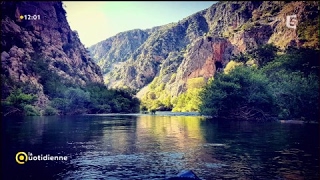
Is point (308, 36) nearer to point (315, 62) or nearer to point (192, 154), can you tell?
point (315, 62)

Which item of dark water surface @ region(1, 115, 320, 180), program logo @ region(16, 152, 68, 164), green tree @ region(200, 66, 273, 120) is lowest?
dark water surface @ region(1, 115, 320, 180)

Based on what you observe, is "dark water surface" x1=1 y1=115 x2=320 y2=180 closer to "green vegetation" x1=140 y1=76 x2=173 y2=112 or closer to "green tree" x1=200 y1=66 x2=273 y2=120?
"green tree" x1=200 y1=66 x2=273 y2=120

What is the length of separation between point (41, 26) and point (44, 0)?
1152cm

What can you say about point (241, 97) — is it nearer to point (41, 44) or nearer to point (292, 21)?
point (292, 21)

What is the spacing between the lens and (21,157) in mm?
19781

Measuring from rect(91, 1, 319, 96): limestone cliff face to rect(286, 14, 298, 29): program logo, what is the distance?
110 cm

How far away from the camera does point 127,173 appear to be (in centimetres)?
1639

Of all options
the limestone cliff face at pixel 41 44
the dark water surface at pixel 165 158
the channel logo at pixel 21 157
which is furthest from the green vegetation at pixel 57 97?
the channel logo at pixel 21 157

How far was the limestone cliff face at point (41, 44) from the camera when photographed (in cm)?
8606

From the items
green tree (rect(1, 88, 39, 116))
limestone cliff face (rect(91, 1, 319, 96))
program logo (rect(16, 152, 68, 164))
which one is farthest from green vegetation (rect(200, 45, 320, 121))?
program logo (rect(16, 152, 68, 164))

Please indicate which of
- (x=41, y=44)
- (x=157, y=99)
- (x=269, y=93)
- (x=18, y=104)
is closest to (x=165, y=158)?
(x=269, y=93)

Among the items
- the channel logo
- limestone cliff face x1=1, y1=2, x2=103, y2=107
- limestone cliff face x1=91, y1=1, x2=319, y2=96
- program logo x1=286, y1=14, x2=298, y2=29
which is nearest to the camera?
the channel logo

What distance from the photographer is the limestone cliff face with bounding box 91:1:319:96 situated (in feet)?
319

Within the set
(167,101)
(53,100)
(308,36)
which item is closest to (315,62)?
(308,36)
